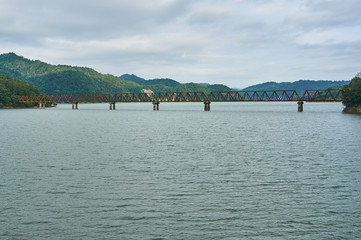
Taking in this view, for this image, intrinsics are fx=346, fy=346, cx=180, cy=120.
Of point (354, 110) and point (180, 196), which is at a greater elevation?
point (354, 110)

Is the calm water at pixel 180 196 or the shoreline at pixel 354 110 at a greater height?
the shoreline at pixel 354 110

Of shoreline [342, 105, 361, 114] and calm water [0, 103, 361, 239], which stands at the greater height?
shoreline [342, 105, 361, 114]

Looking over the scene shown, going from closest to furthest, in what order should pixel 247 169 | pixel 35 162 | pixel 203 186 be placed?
pixel 203 186 < pixel 247 169 < pixel 35 162

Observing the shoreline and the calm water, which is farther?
the shoreline

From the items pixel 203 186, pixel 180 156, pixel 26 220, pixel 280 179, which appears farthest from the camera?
pixel 180 156

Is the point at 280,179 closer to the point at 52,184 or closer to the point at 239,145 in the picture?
the point at 52,184

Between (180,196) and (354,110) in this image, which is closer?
(180,196)

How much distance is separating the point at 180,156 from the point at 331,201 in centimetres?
2276

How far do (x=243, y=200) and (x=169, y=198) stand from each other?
5229 millimetres

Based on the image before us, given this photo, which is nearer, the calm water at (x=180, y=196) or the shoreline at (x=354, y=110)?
the calm water at (x=180, y=196)

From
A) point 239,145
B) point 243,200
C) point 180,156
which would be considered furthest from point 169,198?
point 239,145

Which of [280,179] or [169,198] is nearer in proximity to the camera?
[169,198]

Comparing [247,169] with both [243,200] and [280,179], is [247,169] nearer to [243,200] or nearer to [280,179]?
[280,179]

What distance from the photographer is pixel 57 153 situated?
152 ft
